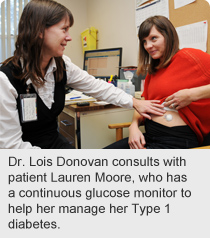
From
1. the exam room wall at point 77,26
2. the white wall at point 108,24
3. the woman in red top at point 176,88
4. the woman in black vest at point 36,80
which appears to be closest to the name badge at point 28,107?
the woman in black vest at point 36,80

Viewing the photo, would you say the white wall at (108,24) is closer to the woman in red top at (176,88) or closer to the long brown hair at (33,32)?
the woman in red top at (176,88)

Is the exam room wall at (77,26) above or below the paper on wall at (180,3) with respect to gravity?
above

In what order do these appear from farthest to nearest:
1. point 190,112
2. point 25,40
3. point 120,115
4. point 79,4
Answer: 1. point 79,4
2. point 120,115
3. point 190,112
4. point 25,40

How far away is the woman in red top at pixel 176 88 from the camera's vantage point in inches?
41.5

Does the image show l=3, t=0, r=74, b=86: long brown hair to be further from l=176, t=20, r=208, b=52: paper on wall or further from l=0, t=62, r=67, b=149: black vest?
l=176, t=20, r=208, b=52: paper on wall

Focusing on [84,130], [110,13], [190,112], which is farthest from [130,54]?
[190,112]

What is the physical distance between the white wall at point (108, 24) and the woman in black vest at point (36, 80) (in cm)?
139

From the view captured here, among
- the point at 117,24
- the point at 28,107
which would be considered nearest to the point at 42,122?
the point at 28,107

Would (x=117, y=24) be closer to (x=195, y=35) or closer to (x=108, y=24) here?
(x=108, y=24)

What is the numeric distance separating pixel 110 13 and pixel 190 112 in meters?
2.08

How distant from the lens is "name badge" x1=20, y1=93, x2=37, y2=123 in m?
1.00

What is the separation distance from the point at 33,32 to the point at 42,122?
0.44m
